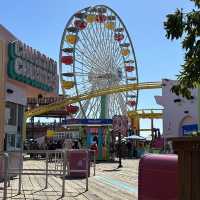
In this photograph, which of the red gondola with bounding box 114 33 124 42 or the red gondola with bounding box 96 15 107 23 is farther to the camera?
the red gondola with bounding box 114 33 124 42

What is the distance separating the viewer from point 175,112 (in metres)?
38.7

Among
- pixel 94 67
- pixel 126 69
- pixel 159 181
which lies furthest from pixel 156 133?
pixel 159 181

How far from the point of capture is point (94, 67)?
49250 mm

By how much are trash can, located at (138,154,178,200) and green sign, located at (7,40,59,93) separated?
9.89 m

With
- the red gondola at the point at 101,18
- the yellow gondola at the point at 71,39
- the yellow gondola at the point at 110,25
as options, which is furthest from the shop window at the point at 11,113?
the yellow gondola at the point at 110,25

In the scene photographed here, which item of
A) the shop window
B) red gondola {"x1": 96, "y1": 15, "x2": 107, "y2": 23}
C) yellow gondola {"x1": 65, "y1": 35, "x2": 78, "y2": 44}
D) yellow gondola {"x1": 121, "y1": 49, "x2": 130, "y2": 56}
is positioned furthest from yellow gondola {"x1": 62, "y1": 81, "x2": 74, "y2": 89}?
the shop window

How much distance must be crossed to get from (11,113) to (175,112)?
22.7m

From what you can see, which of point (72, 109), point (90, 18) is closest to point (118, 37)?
point (90, 18)

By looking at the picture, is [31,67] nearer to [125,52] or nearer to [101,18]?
[101,18]

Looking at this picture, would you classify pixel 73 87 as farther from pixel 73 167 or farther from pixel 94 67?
pixel 73 167

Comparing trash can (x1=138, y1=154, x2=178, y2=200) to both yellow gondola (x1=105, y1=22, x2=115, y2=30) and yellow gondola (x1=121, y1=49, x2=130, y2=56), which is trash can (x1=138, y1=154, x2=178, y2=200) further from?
yellow gondola (x1=121, y1=49, x2=130, y2=56)

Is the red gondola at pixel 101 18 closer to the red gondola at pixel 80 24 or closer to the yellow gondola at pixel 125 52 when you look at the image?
the red gondola at pixel 80 24

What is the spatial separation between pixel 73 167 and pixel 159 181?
9963mm

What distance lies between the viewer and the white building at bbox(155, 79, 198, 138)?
3764 cm
